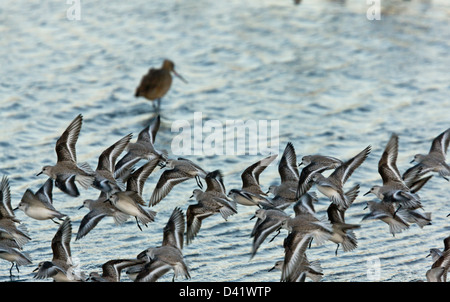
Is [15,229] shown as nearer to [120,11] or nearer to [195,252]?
[195,252]

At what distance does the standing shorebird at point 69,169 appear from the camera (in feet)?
19.3

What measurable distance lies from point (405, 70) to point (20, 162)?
5.42 m

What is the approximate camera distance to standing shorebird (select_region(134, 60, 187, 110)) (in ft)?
32.4

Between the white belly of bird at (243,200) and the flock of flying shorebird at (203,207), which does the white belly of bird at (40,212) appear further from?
the white belly of bird at (243,200)

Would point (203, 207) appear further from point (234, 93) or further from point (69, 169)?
point (234, 93)

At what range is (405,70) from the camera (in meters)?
11.3

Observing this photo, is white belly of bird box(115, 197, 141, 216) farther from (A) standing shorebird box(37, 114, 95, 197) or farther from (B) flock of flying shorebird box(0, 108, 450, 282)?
(A) standing shorebird box(37, 114, 95, 197)

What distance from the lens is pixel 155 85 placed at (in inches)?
389

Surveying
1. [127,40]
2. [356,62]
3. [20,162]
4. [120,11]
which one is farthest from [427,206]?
[120,11]

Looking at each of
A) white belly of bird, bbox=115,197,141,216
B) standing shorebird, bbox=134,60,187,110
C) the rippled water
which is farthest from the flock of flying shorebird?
standing shorebird, bbox=134,60,187,110

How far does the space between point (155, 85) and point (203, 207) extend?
4.17 metres

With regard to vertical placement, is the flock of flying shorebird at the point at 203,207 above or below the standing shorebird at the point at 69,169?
below

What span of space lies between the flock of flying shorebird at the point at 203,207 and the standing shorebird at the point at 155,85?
334 centimetres

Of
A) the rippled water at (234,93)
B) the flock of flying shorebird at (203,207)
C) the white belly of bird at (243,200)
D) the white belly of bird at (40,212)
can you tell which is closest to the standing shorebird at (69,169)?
the flock of flying shorebird at (203,207)
